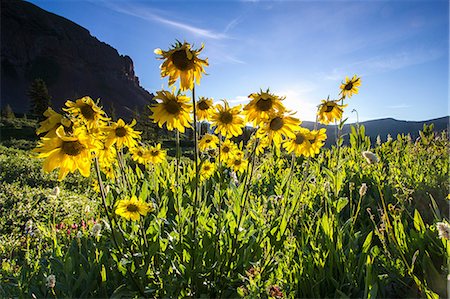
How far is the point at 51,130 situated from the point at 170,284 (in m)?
1.23

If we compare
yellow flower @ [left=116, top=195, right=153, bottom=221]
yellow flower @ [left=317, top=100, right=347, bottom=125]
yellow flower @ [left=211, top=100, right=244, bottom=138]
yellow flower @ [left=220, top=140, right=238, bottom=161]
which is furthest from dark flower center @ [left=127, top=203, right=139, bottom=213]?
yellow flower @ [left=317, top=100, right=347, bottom=125]

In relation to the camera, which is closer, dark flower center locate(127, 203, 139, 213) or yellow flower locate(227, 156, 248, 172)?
dark flower center locate(127, 203, 139, 213)

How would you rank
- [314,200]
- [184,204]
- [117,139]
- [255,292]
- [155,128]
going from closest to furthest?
[255,292] < [117,139] < [184,204] < [314,200] < [155,128]

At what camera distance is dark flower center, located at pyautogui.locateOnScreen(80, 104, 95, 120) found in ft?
6.79

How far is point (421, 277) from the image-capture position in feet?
6.89

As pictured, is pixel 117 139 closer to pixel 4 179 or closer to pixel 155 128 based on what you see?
pixel 4 179

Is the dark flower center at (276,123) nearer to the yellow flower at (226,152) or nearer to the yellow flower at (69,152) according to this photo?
the yellow flower at (69,152)

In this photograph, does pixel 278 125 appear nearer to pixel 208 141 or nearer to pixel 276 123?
pixel 276 123

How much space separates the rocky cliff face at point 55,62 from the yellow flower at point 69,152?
93.7 metres

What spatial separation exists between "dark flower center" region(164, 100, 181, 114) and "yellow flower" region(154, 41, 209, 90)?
10.8 inches

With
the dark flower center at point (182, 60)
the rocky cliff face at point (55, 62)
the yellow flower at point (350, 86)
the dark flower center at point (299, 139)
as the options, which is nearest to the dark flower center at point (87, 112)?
the dark flower center at point (182, 60)

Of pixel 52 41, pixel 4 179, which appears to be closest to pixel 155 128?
pixel 4 179

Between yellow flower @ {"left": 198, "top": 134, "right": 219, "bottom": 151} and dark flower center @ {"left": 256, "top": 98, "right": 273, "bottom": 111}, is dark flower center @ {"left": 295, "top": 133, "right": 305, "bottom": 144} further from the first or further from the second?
yellow flower @ {"left": 198, "top": 134, "right": 219, "bottom": 151}

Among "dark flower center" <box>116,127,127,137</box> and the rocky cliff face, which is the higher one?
the rocky cliff face
